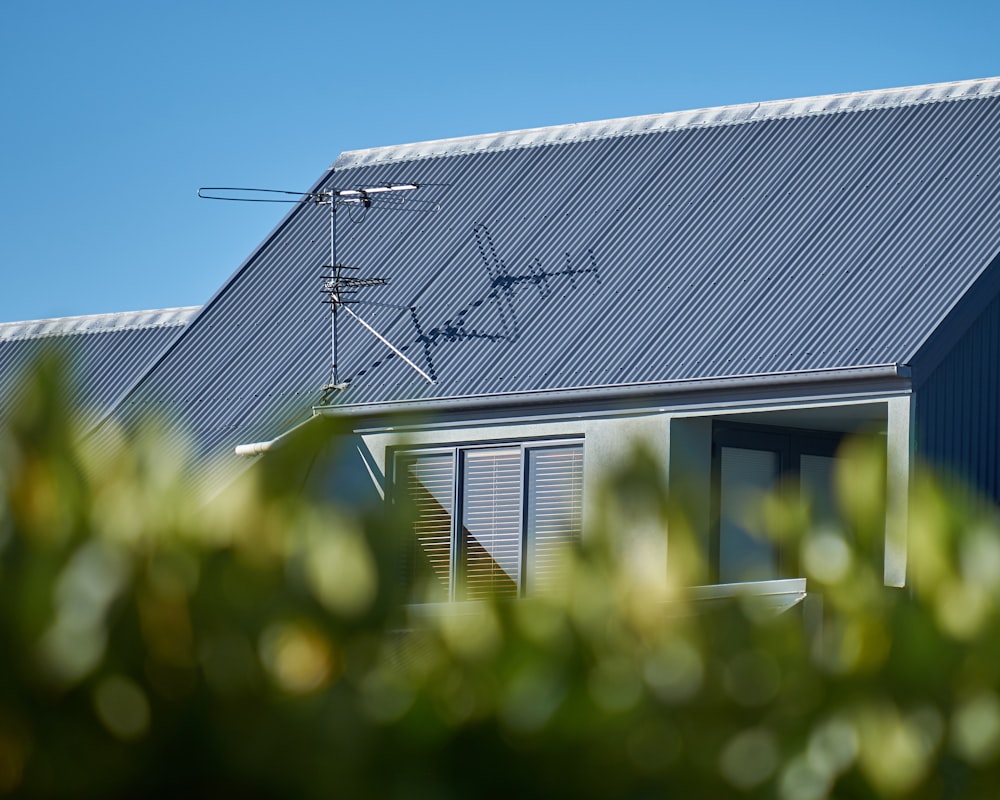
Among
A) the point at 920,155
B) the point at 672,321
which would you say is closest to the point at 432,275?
the point at 672,321

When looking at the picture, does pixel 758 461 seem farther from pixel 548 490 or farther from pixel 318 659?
pixel 318 659

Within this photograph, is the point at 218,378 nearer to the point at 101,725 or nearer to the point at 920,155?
the point at 920,155

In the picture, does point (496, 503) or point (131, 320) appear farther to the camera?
point (131, 320)

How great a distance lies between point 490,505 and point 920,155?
21.3 ft

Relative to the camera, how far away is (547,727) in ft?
7.81

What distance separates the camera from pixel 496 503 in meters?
19.5

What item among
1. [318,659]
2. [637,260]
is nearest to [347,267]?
[637,260]

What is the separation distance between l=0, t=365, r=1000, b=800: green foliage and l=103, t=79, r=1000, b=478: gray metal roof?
1506 cm

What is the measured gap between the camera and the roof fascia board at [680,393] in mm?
17234

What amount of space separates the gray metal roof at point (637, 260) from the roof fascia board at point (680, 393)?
0.21 meters

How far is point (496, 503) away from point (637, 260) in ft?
11.9

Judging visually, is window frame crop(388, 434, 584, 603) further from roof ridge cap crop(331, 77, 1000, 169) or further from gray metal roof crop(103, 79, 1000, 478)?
roof ridge cap crop(331, 77, 1000, 169)

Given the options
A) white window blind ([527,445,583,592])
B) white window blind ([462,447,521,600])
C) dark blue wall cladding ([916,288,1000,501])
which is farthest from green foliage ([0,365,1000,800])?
white window blind ([462,447,521,600])

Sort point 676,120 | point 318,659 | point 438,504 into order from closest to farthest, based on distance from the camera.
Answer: point 318,659 → point 438,504 → point 676,120
